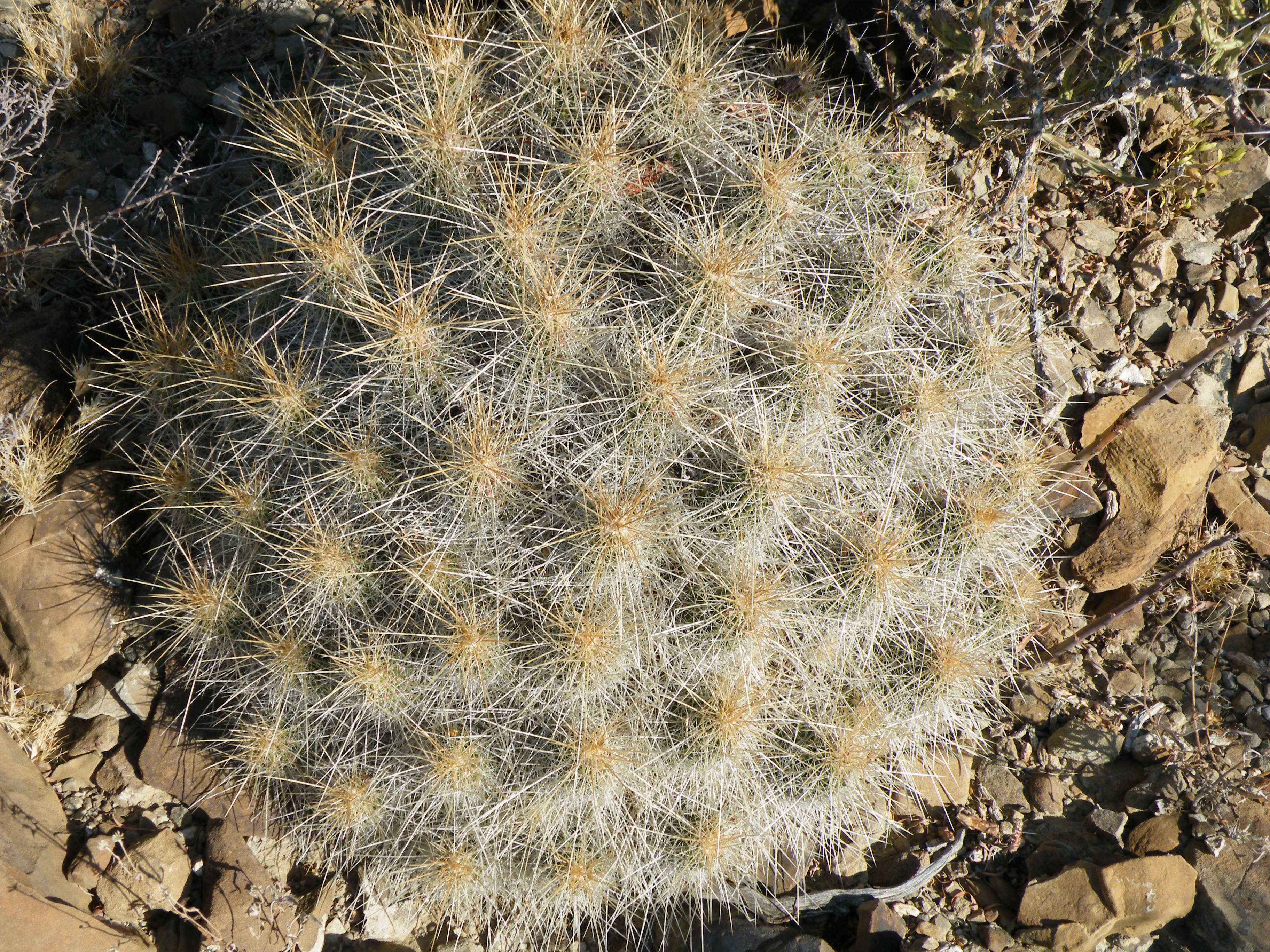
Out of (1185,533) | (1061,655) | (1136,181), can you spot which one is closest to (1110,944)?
(1061,655)

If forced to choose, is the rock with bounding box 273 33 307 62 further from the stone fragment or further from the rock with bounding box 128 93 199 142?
the stone fragment

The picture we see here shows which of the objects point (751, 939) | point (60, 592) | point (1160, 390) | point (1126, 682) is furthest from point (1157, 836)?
point (60, 592)

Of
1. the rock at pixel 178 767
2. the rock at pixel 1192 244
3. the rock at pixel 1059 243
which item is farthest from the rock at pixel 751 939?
the rock at pixel 1192 244

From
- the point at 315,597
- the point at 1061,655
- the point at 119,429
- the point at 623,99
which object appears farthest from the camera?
the point at 1061,655

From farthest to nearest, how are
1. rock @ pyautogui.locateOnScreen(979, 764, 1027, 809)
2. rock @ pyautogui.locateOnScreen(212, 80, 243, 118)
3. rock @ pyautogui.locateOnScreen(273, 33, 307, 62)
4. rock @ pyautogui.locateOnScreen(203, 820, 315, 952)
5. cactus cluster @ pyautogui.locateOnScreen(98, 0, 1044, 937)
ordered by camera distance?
rock @ pyautogui.locateOnScreen(273, 33, 307, 62) < rock @ pyautogui.locateOnScreen(212, 80, 243, 118) < rock @ pyautogui.locateOnScreen(979, 764, 1027, 809) < rock @ pyautogui.locateOnScreen(203, 820, 315, 952) < cactus cluster @ pyautogui.locateOnScreen(98, 0, 1044, 937)

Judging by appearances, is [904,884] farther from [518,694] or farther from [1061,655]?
[518,694]

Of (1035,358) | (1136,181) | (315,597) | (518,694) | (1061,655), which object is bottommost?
(1061,655)

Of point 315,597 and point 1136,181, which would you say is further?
point 1136,181

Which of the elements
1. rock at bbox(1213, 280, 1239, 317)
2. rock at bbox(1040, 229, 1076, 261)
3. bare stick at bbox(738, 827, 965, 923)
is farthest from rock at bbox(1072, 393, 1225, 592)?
bare stick at bbox(738, 827, 965, 923)
